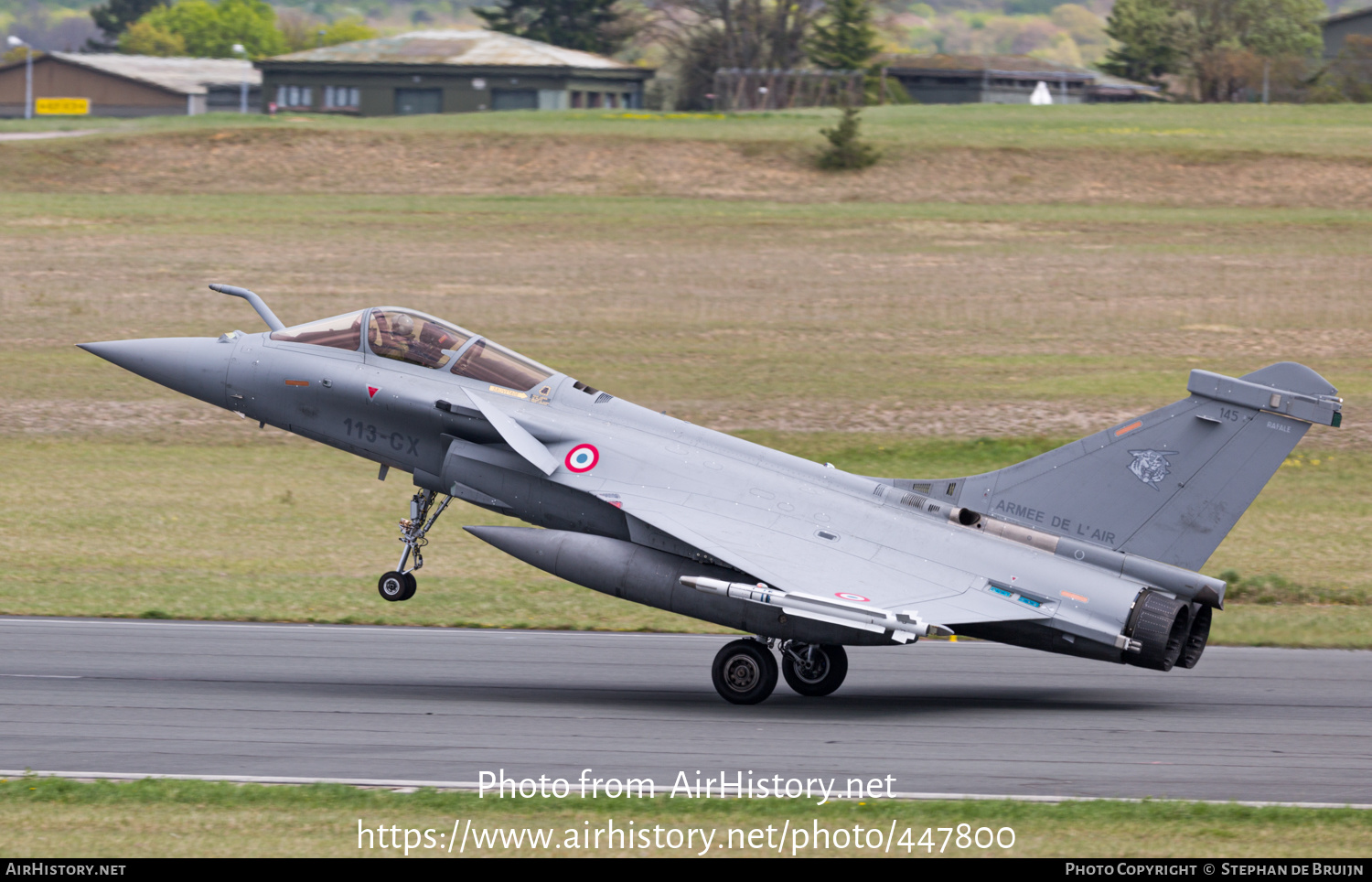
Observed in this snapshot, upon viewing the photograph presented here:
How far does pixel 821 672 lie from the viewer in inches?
601

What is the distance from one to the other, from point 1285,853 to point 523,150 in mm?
49872

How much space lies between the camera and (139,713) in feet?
45.7

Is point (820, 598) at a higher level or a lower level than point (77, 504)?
higher

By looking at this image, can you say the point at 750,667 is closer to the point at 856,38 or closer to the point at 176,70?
the point at 856,38

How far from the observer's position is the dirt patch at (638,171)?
2101 inches

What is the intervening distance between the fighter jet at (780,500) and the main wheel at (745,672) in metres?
0.02

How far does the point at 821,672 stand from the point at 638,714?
2.04 m

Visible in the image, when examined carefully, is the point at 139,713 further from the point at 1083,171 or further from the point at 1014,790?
the point at 1083,171

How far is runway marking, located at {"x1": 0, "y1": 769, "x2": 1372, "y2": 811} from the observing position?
1161 cm

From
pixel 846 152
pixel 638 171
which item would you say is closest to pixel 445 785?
pixel 638 171

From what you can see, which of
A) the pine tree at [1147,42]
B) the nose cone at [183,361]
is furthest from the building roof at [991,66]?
the nose cone at [183,361]

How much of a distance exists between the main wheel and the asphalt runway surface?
6.3 inches

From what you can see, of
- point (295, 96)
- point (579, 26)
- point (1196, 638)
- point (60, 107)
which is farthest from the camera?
point (579, 26)

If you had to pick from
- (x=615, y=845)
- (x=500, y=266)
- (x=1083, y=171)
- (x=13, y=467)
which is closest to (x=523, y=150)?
(x=500, y=266)
